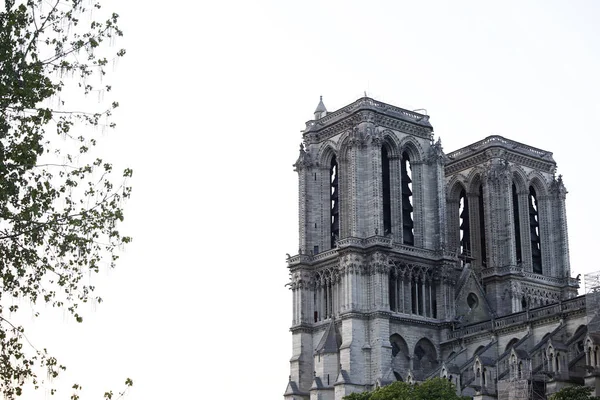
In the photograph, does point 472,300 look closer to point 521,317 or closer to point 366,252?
point 521,317

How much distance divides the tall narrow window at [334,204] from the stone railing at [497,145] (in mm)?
14241

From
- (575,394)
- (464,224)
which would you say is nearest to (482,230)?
(464,224)

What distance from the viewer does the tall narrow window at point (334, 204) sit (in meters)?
93.1

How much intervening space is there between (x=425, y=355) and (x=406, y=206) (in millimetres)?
12791

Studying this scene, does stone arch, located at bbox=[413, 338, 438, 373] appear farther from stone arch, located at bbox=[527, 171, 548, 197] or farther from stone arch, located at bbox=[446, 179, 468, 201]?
stone arch, located at bbox=[527, 171, 548, 197]

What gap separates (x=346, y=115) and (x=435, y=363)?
22.0 meters

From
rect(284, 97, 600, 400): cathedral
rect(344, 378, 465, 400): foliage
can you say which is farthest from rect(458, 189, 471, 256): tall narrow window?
rect(344, 378, 465, 400): foliage

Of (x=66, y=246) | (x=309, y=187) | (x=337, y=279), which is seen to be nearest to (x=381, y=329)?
(x=337, y=279)

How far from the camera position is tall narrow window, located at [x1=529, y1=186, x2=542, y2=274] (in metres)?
99.8

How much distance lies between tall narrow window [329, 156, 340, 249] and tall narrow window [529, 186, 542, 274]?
19083 mm

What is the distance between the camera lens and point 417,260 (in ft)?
297

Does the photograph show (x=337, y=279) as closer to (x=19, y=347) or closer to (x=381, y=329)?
(x=381, y=329)

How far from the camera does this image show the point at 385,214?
9162cm

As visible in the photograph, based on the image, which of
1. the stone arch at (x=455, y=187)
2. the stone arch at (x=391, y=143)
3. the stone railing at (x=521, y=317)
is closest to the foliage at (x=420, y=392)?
the stone railing at (x=521, y=317)
